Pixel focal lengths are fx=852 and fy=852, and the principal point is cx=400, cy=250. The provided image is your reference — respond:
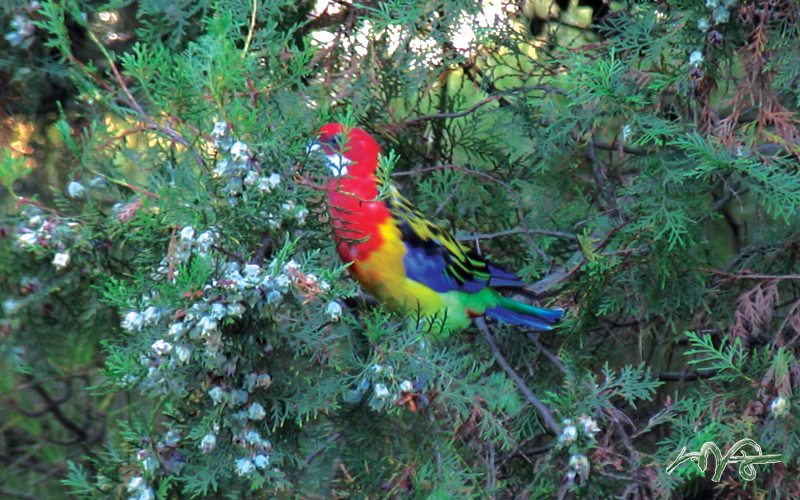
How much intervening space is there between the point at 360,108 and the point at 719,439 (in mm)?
1078

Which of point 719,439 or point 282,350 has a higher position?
point 282,350

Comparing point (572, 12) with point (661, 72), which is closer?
point (661, 72)

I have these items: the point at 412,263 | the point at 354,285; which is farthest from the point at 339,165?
the point at 412,263

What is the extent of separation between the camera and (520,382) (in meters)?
1.90

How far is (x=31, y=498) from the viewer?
207 centimetres

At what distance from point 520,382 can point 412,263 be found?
0.42m

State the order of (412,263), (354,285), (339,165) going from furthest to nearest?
(412,263), (339,165), (354,285)

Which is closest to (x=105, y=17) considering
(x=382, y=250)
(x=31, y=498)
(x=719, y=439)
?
(x=382, y=250)

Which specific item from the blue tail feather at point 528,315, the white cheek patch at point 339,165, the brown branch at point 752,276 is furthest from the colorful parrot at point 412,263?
the brown branch at point 752,276

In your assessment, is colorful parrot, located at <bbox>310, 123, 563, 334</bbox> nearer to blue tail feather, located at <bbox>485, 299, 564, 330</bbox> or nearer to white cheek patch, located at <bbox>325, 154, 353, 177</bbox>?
blue tail feather, located at <bbox>485, 299, 564, 330</bbox>

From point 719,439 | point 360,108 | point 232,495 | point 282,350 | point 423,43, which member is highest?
point 423,43

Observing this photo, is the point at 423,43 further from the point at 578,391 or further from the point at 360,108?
the point at 578,391

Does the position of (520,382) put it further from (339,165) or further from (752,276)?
(339,165)

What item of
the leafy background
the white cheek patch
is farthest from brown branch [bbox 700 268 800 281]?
the white cheek patch
